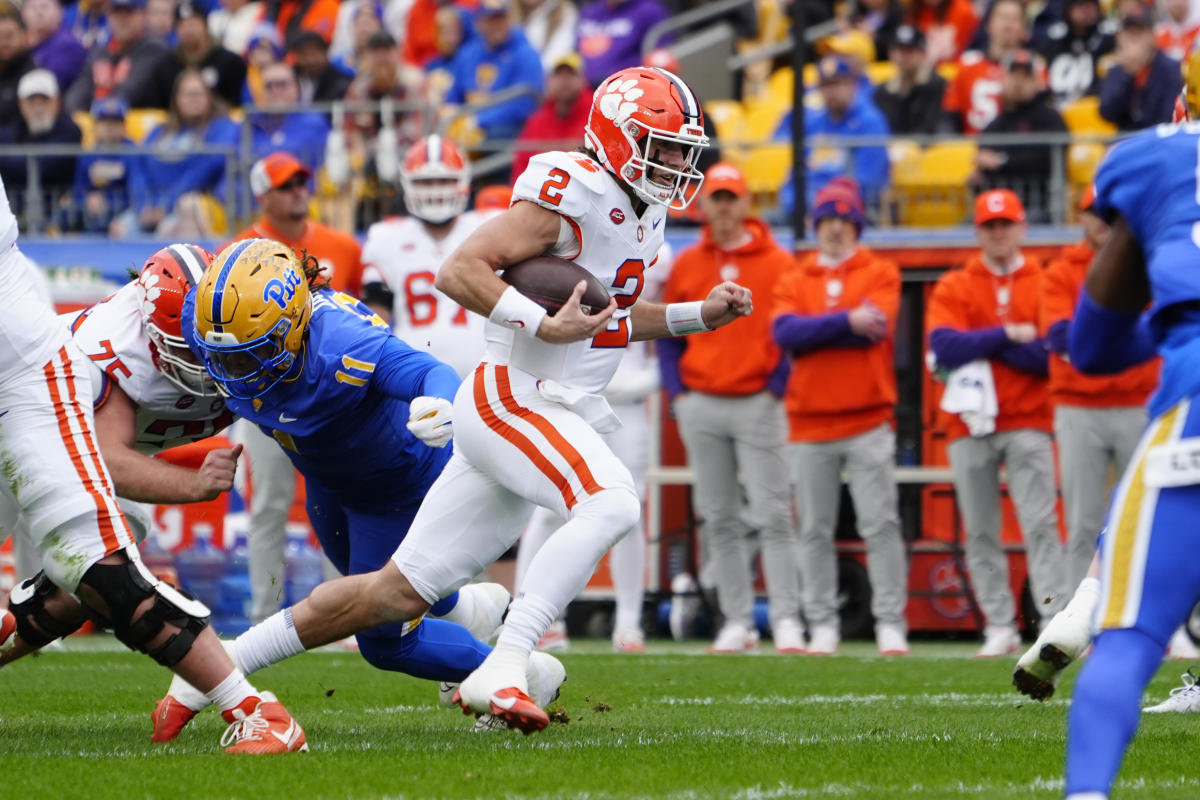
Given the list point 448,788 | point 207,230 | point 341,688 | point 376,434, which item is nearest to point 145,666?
point 341,688

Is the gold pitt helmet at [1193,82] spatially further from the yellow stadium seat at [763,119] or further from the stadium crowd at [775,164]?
the yellow stadium seat at [763,119]

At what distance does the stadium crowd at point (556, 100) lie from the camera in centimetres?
1105

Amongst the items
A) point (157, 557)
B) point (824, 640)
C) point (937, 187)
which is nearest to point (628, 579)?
point (824, 640)

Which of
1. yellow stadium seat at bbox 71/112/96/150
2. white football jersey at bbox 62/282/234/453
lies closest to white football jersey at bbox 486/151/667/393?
white football jersey at bbox 62/282/234/453

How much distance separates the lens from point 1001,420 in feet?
27.7

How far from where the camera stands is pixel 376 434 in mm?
5012

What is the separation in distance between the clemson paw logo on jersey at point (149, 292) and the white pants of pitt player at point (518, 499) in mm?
904

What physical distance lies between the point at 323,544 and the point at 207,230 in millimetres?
6688

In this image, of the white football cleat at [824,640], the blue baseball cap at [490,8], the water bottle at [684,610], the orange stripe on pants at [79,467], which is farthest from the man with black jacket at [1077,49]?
the orange stripe on pants at [79,467]

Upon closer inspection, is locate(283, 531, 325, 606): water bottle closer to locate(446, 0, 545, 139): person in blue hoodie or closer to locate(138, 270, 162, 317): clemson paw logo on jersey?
locate(446, 0, 545, 139): person in blue hoodie

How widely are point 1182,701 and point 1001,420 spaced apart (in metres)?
2.94

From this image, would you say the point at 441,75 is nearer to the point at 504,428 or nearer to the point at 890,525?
the point at 890,525

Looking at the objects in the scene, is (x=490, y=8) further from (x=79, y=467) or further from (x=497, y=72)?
(x=79, y=467)

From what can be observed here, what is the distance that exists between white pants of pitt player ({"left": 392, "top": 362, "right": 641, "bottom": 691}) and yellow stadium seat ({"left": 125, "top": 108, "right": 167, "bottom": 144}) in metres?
9.42
